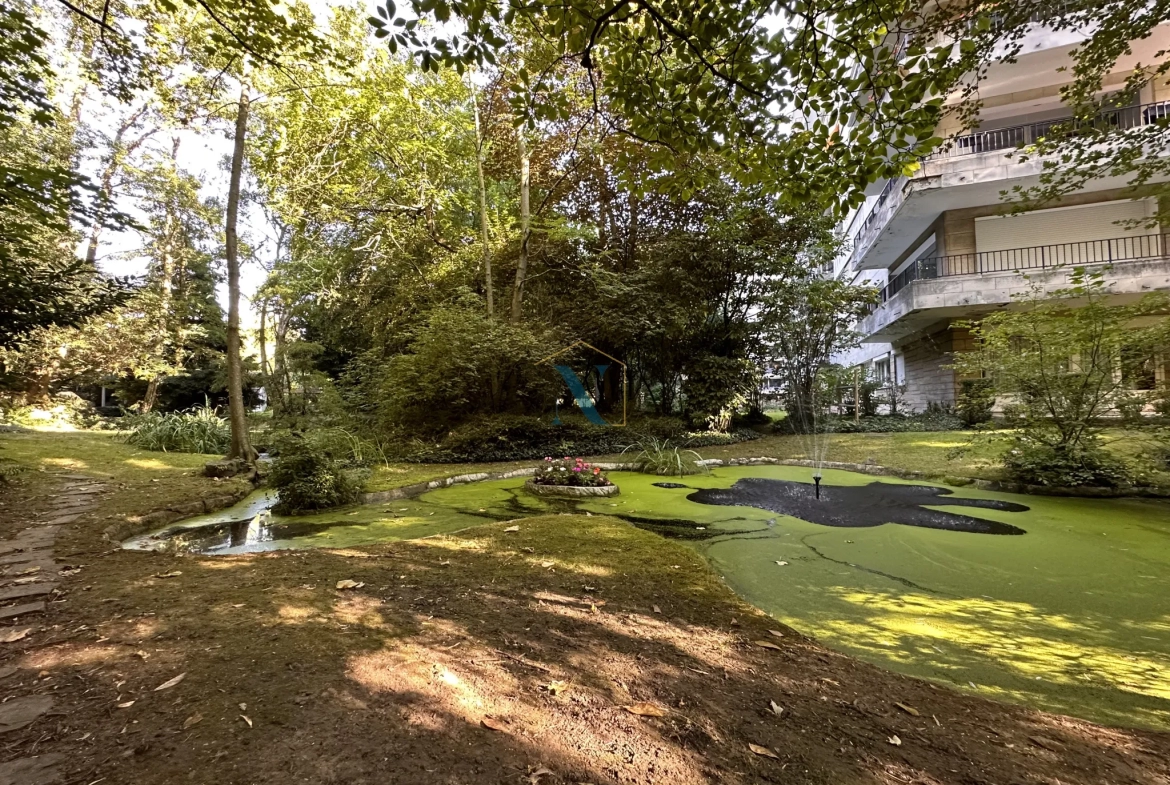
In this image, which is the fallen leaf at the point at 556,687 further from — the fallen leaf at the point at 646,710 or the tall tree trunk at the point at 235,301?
the tall tree trunk at the point at 235,301

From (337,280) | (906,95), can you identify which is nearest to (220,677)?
(906,95)

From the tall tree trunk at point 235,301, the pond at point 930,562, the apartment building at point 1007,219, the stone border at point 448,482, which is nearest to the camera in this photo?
the pond at point 930,562

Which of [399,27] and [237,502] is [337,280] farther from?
[399,27]

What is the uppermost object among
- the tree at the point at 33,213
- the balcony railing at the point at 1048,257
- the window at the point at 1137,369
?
the balcony railing at the point at 1048,257

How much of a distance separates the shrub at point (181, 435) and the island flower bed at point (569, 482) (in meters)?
6.32

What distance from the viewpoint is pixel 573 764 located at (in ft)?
4.55

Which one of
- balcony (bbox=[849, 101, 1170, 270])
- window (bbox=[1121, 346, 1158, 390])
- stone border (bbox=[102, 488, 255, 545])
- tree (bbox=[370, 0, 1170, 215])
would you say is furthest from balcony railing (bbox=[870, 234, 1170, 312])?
stone border (bbox=[102, 488, 255, 545])

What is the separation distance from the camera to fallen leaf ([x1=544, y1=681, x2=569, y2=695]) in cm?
173

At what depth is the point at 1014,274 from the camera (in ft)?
35.6

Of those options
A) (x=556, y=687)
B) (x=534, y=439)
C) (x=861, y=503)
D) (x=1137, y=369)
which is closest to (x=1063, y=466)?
Result: (x=1137, y=369)

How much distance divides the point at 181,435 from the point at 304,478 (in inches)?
248

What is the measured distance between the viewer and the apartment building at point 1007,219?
10594 mm

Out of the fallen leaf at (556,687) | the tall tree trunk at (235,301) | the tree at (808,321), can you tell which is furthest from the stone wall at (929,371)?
the tall tree trunk at (235,301)

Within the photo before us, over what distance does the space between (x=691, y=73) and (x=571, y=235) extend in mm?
9092
